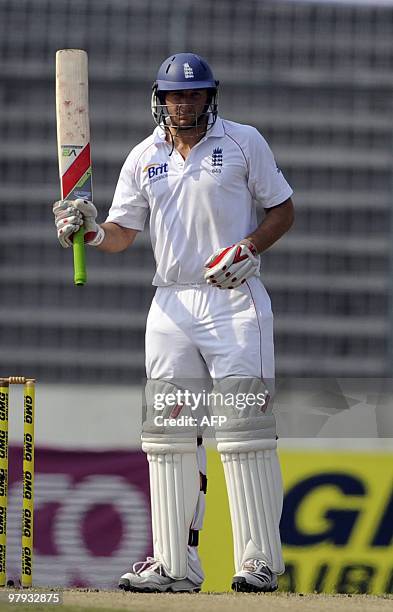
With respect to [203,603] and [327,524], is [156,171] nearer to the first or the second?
[203,603]

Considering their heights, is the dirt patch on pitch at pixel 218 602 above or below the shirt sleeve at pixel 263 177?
below

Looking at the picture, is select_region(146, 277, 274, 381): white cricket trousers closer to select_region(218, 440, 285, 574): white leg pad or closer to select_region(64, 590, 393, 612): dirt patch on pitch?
select_region(218, 440, 285, 574): white leg pad

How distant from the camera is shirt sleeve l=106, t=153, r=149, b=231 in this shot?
585 cm

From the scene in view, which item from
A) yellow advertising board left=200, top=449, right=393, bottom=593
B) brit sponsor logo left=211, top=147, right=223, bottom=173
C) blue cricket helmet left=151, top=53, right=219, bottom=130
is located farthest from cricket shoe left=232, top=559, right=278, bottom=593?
yellow advertising board left=200, top=449, right=393, bottom=593

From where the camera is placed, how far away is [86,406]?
7844 millimetres

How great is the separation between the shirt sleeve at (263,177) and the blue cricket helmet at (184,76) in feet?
0.83

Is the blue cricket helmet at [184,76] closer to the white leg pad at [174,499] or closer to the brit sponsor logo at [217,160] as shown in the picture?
the brit sponsor logo at [217,160]

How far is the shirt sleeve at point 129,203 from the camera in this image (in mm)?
5848

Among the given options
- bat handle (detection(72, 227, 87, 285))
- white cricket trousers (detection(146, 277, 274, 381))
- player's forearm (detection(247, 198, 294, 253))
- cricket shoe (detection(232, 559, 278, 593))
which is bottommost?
cricket shoe (detection(232, 559, 278, 593))

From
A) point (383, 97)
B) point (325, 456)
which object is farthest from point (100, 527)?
point (383, 97)

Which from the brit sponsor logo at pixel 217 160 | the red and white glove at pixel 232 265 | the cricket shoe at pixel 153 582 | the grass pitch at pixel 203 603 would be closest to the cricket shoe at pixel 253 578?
the grass pitch at pixel 203 603

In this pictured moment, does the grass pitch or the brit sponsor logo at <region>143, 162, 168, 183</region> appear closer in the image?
the grass pitch

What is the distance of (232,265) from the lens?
5.45 m

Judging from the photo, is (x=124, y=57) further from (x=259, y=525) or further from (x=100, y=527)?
(x=259, y=525)
